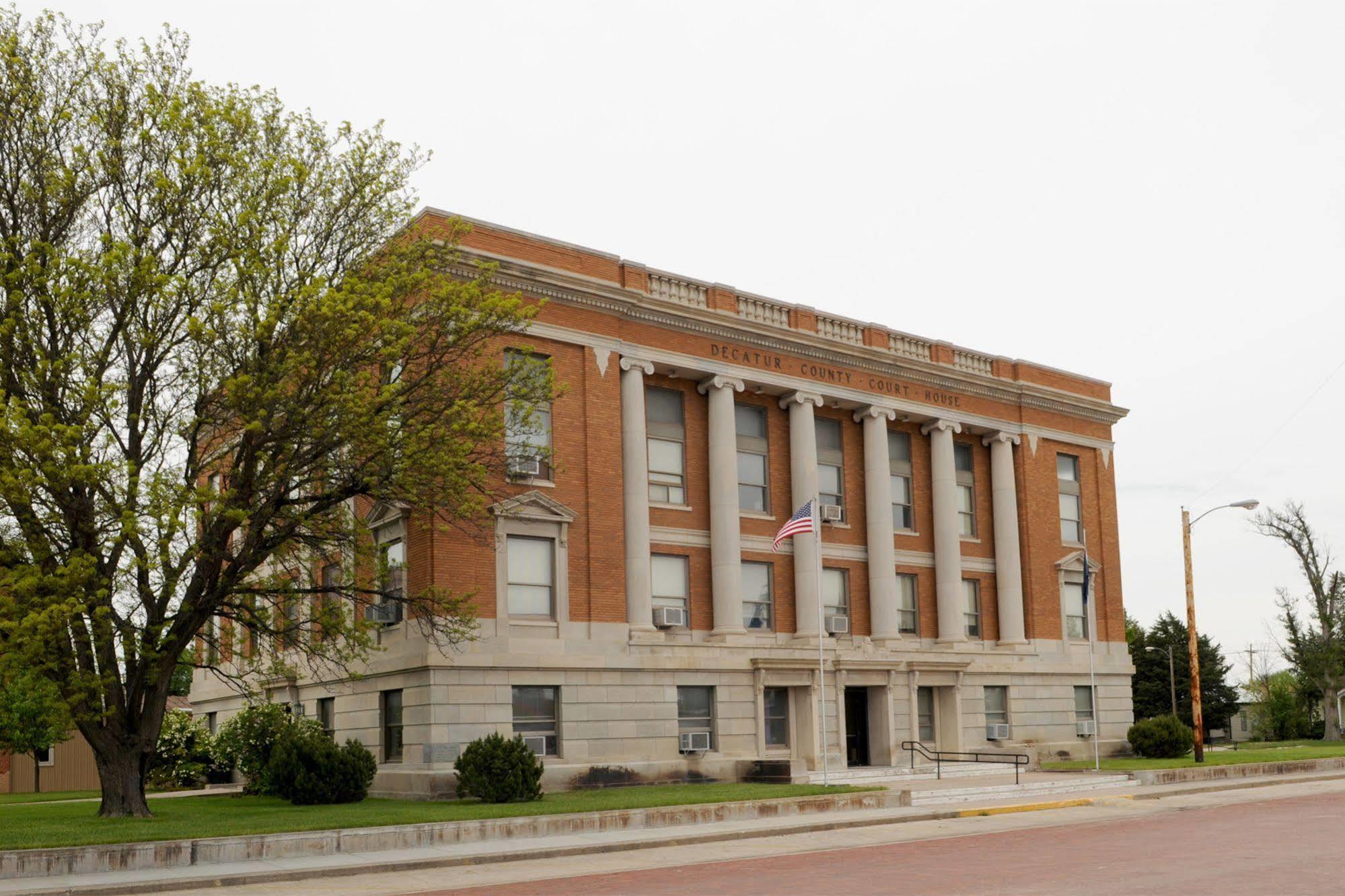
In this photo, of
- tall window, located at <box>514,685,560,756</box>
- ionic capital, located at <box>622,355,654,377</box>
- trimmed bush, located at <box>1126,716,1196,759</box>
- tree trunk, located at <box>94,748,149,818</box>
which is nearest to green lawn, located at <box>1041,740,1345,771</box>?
trimmed bush, located at <box>1126,716,1196,759</box>

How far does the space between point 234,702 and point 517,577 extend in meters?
19.3

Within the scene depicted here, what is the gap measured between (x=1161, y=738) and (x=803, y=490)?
16.6 metres

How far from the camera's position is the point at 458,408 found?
2712 centimetres

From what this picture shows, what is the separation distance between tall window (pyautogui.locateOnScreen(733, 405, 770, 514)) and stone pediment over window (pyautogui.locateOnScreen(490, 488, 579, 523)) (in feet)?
25.4

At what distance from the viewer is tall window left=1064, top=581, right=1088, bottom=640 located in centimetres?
5025

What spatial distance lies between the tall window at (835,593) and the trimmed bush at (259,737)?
16518 millimetres

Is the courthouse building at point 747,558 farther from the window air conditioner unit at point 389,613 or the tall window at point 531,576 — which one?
the window air conditioner unit at point 389,613

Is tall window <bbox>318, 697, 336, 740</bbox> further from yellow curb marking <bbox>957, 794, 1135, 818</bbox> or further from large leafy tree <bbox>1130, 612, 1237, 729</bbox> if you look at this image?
large leafy tree <bbox>1130, 612, 1237, 729</bbox>

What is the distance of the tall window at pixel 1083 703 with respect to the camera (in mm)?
49531

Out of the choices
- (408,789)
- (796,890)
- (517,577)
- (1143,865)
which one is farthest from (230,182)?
(1143,865)

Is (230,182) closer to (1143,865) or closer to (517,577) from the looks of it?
(517,577)

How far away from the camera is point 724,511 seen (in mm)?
39969

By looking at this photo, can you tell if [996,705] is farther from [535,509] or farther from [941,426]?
[535,509]

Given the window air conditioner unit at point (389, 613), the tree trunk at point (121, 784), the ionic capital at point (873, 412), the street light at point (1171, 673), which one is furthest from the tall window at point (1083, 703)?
the street light at point (1171, 673)
